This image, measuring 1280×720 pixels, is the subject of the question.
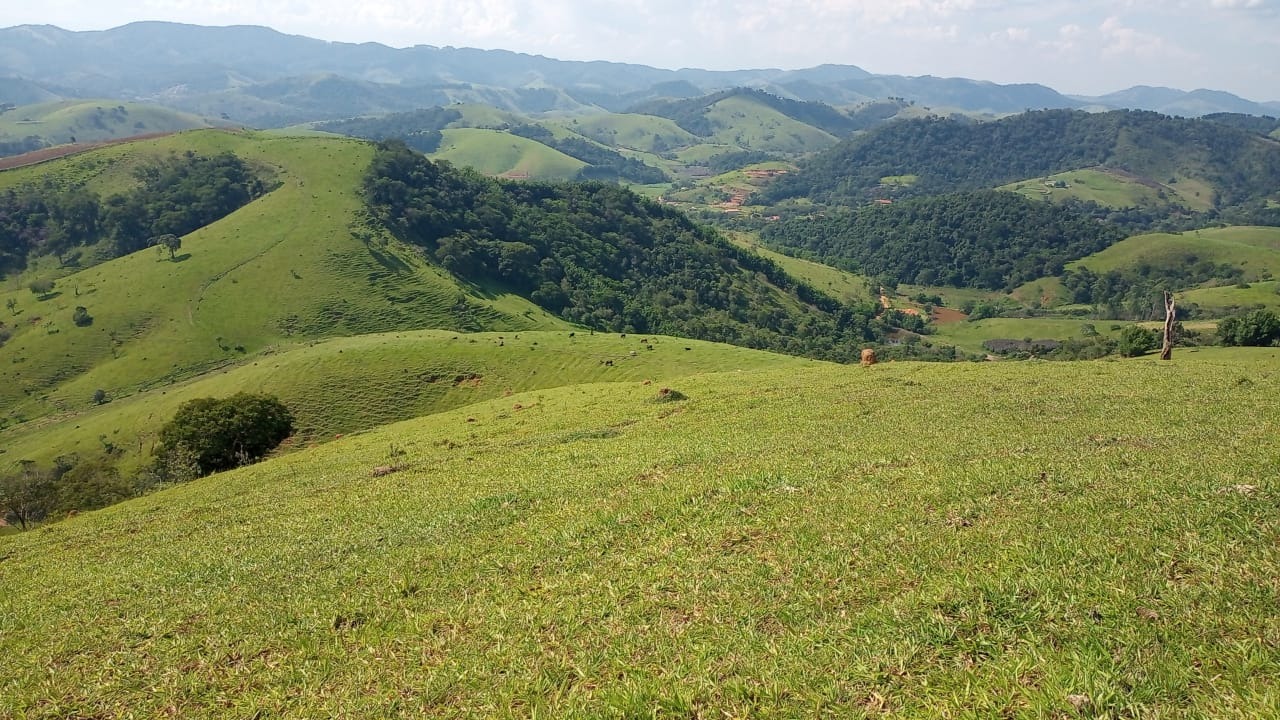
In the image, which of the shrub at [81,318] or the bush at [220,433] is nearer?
the bush at [220,433]

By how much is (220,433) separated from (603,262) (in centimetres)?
12455

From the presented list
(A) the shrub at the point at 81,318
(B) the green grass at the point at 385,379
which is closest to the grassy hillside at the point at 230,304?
(A) the shrub at the point at 81,318

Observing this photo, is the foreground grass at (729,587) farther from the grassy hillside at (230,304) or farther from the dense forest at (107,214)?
the dense forest at (107,214)

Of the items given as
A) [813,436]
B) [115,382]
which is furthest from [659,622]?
[115,382]

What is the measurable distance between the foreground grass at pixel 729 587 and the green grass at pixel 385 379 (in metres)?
45.9

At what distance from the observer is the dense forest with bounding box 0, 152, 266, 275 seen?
134500 millimetres

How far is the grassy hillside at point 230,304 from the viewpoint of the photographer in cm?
9169

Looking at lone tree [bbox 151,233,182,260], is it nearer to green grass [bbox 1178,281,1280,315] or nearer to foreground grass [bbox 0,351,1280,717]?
foreground grass [bbox 0,351,1280,717]

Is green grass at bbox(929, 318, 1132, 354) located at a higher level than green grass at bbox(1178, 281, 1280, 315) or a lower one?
lower

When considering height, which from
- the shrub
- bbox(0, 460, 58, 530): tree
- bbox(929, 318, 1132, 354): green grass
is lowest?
bbox(929, 318, 1132, 354): green grass

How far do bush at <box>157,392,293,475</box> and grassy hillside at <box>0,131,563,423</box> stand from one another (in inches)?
2035

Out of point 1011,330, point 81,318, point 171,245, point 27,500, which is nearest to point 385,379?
point 27,500

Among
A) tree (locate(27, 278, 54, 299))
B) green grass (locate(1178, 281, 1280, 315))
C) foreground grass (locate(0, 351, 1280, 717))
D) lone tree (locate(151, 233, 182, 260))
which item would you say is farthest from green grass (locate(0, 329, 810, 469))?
green grass (locate(1178, 281, 1280, 315))

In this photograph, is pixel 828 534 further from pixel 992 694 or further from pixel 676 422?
pixel 676 422
